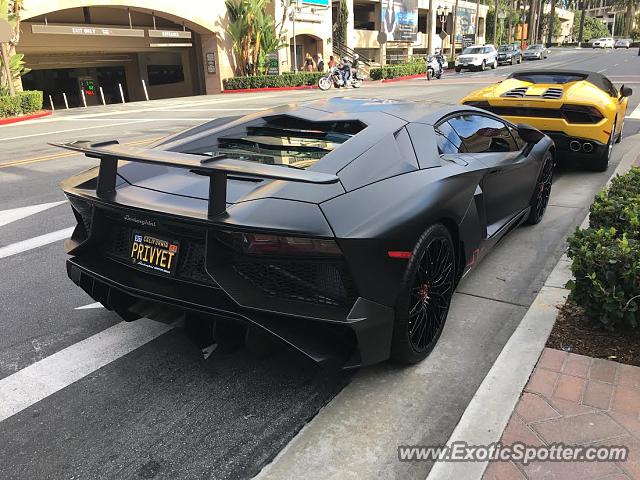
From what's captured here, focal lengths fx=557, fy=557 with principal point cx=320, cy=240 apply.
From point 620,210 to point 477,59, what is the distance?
140ft

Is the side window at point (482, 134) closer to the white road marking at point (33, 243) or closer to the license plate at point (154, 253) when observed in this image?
the license plate at point (154, 253)

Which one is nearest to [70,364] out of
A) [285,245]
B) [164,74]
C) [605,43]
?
[285,245]

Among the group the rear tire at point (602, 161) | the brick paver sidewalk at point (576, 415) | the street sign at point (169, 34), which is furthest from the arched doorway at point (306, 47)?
the brick paver sidewalk at point (576, 415)

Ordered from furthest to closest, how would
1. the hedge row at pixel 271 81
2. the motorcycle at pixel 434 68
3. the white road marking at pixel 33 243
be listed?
1. the motorcycle at pixel 434 68
2. the hedge row at pixel 271 81
3. the white road marking at pixel 33 243

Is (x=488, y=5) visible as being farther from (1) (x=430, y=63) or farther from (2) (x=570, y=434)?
(2) (x=570, y=434)

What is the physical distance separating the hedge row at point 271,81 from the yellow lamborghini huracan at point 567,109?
24.8 metres

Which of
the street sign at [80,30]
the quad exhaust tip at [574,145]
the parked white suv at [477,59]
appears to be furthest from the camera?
the parked white suv at [477,59]

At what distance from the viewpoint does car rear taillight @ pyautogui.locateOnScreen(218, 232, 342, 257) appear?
2514mm

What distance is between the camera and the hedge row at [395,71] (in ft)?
122

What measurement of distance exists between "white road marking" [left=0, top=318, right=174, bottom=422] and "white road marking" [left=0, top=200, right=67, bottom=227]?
11.3 feet

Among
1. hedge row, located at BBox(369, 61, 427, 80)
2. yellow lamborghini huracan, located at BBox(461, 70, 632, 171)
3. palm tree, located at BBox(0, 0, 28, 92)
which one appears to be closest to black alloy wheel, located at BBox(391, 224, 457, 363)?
yellow lamborghini huracan, located at BBox(461, 70, 632, 171)

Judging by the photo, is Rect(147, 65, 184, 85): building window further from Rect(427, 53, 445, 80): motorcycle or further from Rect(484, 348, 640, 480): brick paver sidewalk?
Rect(484, 348, 640, 480): brick paver sidewalk

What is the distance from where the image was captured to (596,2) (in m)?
152

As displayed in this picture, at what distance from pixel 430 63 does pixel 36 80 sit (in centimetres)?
2409
